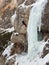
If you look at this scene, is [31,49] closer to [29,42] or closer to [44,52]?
[29,42]

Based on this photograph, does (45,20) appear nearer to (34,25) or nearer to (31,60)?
(34,25)

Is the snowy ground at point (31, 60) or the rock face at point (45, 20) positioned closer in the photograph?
the snowy ground at point (31, 60)

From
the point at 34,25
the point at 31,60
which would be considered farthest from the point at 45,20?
the point at 31,60

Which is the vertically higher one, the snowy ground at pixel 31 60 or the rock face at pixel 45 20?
the rock face at pixel 45 20

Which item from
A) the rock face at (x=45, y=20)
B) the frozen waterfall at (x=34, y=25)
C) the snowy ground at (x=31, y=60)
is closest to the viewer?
the snowy ground at (x=31, y=60)

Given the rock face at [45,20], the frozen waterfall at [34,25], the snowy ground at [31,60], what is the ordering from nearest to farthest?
the snowy ground at [31,60]
the rock face at [45,20]
the frozen waterfall at [34,25]

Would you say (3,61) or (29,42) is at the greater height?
(29,42)

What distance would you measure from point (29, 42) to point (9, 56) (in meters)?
2.30

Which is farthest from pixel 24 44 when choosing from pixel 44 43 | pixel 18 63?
pixel 44 43

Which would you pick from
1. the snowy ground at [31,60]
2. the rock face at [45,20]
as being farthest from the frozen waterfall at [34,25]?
the snowy ground at [31,60]

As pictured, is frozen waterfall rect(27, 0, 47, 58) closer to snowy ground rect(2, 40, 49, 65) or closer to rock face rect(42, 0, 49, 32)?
rock face rect(42, 0, 49, 32)

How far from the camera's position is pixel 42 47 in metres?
13.5

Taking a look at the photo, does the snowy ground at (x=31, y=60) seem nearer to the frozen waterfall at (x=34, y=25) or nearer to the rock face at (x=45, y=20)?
the frozen waterfall at (x=34, y=25)

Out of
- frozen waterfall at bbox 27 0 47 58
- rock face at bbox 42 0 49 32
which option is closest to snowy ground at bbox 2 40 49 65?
frozen waterfall at bbox 27 0 47 58
